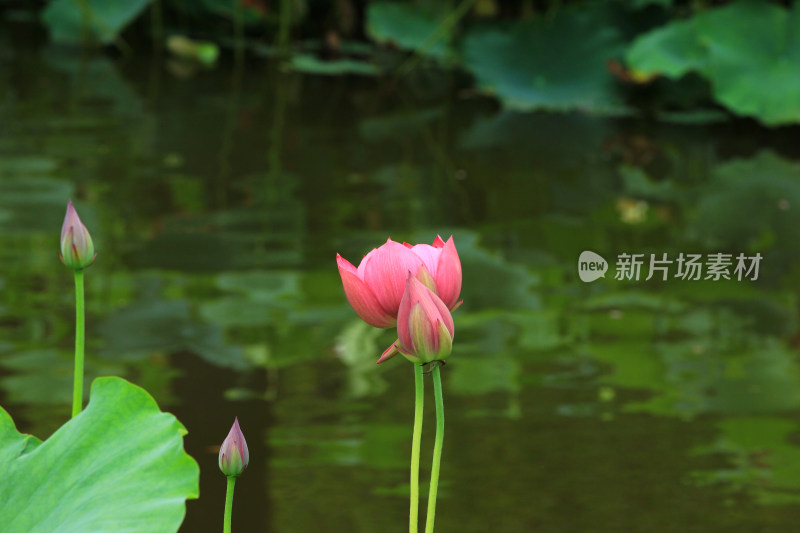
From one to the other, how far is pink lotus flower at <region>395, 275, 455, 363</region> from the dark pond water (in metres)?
0.61

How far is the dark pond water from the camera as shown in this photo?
50.1 inches

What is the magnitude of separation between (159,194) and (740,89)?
153 centimetres

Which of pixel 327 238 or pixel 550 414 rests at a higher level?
pixel 327 238

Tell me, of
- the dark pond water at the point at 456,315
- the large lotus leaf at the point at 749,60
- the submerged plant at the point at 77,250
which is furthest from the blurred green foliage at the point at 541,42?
the submerged plant at the point at 77,250

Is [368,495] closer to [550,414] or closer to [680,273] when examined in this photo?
[550,414]

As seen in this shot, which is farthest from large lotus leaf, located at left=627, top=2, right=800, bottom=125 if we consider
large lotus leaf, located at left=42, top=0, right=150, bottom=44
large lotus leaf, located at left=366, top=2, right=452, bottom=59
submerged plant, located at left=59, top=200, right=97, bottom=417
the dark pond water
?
submerged plant, located at left=59, top=200, right=97, bottom=417

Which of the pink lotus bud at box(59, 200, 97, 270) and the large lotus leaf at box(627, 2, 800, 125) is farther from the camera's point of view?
the large lotus leaf at box(627, 2, 800, 125)

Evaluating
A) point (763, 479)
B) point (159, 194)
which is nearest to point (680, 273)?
point (763, 479)

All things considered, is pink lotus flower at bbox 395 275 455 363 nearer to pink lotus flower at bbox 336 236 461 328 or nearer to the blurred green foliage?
pink lotus flower at bbox 336 236 461 328

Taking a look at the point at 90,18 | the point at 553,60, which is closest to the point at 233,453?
the point at 553,60

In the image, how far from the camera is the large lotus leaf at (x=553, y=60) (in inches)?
138

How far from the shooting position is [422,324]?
566mm

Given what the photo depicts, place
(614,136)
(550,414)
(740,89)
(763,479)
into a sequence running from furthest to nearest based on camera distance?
(614,136)
(740,89)
(550,414)
(763,479)

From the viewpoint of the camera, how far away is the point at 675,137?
10.8 feet
